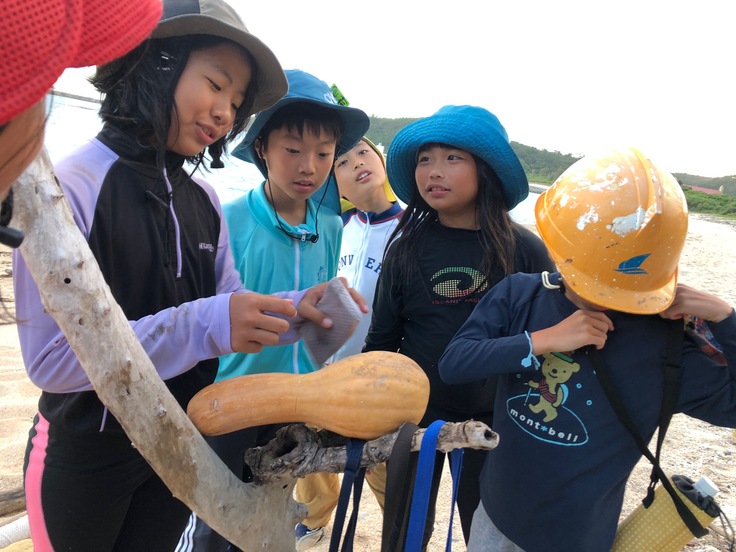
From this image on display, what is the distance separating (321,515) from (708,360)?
2.10 m

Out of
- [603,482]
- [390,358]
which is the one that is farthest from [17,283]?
[603,482]

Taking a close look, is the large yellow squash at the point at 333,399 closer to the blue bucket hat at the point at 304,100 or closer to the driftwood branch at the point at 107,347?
the driftwood branch at the point at 107,347

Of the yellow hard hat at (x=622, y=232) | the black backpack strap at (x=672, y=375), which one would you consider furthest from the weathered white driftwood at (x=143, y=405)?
the black backpack strap at (x=672, y=375)

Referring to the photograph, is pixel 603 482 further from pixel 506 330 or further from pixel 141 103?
pixel 141 103

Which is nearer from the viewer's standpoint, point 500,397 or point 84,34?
point 84,34

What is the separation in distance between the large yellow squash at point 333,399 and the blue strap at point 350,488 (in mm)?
30

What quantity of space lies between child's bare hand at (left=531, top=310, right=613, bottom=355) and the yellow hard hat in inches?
2.9

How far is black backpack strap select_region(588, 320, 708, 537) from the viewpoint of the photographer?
136cm

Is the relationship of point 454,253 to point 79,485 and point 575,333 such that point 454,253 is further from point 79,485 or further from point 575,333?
point 79,485

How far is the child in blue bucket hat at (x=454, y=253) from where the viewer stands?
1.93 meters

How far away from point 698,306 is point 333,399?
1.09 m

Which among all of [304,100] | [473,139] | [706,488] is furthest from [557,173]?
[706,488]

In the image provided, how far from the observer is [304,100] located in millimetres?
1944

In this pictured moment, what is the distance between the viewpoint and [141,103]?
3.90ft
